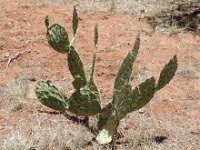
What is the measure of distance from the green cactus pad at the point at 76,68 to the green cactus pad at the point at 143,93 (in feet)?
1.12

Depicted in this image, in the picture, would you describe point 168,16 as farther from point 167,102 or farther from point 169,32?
point 167,102

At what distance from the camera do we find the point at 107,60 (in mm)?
4336

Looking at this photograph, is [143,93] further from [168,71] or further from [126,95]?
[168,71]

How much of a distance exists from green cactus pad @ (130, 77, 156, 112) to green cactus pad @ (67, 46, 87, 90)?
0.34m

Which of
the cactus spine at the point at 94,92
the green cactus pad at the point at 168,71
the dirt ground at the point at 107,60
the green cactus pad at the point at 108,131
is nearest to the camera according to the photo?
the green cactus pad at the point at 168,71

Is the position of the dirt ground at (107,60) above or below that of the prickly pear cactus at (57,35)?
below

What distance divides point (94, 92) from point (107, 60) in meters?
1.24

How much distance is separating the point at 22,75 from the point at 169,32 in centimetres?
163

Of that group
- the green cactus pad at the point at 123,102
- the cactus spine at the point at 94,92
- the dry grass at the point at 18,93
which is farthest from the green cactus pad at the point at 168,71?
the dry grass at the point at 18,93

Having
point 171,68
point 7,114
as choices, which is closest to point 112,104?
point 171,68

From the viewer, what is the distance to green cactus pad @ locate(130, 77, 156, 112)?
295 centimetres

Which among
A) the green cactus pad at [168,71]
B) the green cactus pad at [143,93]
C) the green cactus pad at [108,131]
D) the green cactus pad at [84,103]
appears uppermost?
the green cactus pad at [168,71]

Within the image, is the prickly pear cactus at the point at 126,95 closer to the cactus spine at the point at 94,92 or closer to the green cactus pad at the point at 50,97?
the cactus spine at the point at 94,92

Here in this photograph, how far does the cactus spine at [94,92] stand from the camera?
2996 mm
